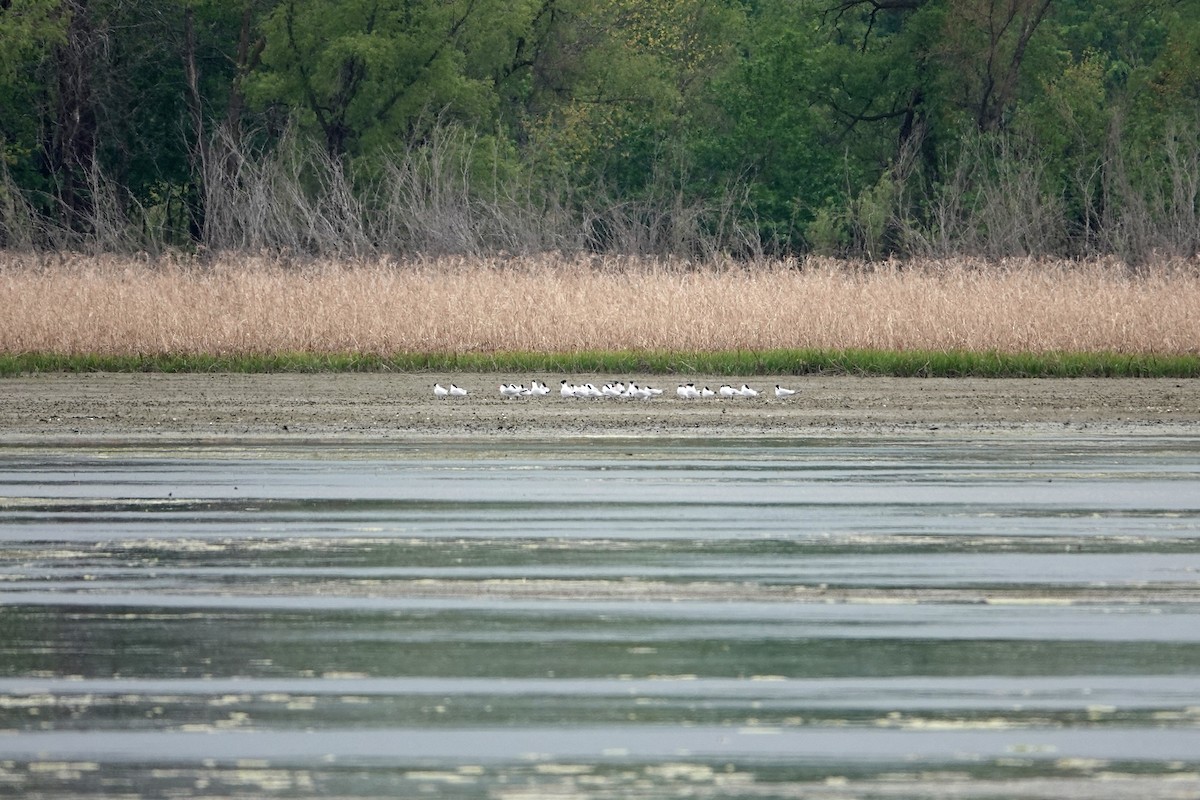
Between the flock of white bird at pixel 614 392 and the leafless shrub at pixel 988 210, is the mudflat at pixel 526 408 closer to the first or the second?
the flock of white bird at pixel 614 392

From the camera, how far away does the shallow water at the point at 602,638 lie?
5.87 metres

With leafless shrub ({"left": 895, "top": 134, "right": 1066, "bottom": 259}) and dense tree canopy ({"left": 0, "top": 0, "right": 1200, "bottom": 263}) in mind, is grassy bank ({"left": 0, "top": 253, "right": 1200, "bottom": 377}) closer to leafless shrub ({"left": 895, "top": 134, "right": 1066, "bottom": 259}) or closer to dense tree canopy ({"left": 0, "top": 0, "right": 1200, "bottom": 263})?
leafless shrub ({"left": 895, "top": 134, "right": 1066, "bottom": 259})

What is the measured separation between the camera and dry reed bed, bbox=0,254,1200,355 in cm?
2841

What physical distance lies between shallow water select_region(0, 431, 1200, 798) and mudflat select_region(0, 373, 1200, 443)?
5.54 m

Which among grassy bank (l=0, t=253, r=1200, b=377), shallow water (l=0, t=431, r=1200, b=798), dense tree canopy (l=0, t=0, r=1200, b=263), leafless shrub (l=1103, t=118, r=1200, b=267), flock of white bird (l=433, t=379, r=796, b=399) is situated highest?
dense tree canopy (l=0, t=0, r=1200, b=263)

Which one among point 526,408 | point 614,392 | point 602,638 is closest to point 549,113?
point 614,392

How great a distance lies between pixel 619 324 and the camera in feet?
95.1

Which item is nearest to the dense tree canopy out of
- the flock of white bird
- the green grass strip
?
the green grass strip

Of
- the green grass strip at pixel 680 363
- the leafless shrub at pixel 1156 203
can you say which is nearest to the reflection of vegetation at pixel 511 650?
the green grass strip at pixel 680 363

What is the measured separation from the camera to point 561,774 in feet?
18.7

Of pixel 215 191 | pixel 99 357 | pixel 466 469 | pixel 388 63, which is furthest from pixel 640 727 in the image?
pixel 388 63

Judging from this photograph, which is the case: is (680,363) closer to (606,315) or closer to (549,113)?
(606,315)

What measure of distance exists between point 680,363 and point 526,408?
19.0 ft

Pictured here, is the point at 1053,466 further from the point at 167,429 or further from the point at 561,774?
the point at 561,774
